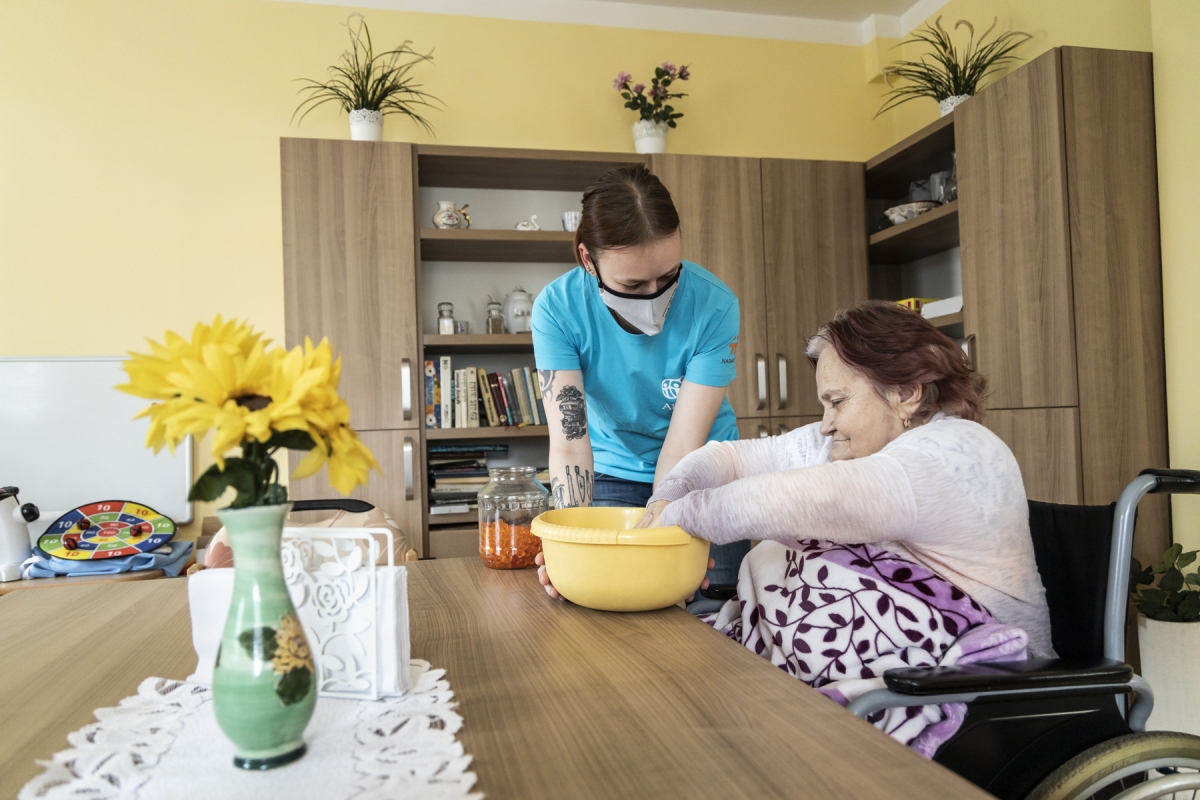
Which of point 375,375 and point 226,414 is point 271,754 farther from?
point 375,375

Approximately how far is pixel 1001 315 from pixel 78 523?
313 centimetres

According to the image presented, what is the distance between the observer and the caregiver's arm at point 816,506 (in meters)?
1.03

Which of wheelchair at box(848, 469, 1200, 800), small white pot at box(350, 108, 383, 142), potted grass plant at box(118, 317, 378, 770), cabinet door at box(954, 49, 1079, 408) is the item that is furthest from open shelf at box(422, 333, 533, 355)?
potted grass plant at box(118, 317, 378, 770)

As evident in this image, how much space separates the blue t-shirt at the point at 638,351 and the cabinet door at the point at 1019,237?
1.15 metres

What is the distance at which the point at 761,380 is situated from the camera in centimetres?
330

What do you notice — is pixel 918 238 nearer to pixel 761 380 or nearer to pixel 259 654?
pixel 761 380

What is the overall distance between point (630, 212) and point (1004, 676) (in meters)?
1.01

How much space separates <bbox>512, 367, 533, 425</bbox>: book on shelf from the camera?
3.30m

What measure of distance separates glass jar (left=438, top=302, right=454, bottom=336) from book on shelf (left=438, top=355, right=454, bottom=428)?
0.13 meters

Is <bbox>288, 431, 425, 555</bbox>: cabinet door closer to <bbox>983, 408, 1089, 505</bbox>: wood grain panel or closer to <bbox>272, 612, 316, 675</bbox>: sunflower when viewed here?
<bbox>983, 408, 1089, 505</bbox>: wood grain panel

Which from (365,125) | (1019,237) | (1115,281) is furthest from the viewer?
(365,125)

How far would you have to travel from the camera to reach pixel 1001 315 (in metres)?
2.60

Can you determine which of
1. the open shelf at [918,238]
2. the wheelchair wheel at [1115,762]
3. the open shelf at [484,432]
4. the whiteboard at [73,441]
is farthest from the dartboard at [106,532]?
the open shelf at [918,238]

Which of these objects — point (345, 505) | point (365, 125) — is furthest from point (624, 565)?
point (365, 125)
